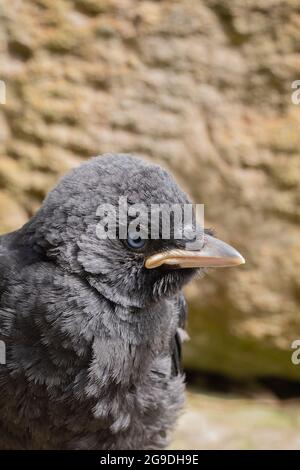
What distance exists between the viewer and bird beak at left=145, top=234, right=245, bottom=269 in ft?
11.5

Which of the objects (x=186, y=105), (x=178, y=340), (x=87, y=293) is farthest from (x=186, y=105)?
(x=87, y=293)

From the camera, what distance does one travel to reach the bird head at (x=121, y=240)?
344 cm

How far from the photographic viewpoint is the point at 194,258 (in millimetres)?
3506

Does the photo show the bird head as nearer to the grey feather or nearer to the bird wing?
the grey feather

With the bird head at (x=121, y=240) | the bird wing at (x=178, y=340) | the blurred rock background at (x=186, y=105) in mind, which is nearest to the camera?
the bird head at (x=121, y=240)

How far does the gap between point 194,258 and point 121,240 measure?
13.0 inches

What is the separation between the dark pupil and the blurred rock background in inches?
91.0

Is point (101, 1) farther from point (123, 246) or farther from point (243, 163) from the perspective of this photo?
point (123, 246)

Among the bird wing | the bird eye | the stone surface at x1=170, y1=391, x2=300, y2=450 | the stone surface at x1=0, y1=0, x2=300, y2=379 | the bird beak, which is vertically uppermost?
the stone surface at x1=0, y1=0, x2=300, y2=379

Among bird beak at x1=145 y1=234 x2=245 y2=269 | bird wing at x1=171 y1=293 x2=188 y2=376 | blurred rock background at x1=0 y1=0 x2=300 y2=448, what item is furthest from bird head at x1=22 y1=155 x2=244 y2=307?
blurred rock background at x1=0 y1=0 x2=300 y2=448

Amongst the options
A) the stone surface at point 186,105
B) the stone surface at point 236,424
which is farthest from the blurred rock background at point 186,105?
the stone surface at point 236,424

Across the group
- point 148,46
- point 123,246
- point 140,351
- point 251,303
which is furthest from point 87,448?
point 148,46

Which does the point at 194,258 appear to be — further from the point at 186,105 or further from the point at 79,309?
the point at 186,105

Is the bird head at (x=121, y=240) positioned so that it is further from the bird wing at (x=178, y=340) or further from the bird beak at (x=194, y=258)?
the bird wing at (x=178, y=340)
